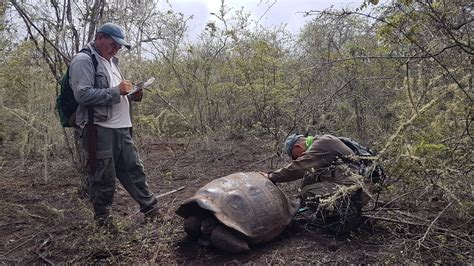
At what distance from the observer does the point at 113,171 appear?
3893 mm

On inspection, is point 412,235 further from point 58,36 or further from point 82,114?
point 58,36

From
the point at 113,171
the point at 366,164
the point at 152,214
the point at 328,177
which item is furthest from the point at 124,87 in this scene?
the point at 366,164

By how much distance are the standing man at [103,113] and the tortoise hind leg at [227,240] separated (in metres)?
0.91

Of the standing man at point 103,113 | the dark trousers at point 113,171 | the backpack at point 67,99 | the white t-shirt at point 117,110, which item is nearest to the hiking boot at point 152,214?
the dark trousers at point 113,171

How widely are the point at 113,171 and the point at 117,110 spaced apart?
0.51 m

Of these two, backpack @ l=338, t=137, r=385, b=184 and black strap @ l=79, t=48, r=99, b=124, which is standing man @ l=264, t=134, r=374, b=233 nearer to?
backpack @ l=338, t=137, r=385, b=184

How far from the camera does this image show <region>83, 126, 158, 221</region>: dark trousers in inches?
151

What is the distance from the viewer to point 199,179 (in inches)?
230

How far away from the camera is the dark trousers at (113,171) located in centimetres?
383

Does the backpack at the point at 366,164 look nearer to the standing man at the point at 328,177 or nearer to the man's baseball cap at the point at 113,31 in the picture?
the standing man at the point at 328,177

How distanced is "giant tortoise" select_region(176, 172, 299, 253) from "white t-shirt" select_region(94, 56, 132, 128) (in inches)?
36.7

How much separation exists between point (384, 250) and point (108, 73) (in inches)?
102

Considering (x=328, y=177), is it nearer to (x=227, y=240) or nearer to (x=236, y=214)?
(x=236, y=214)

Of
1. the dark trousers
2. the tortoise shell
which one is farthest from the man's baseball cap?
the tortoise shell
